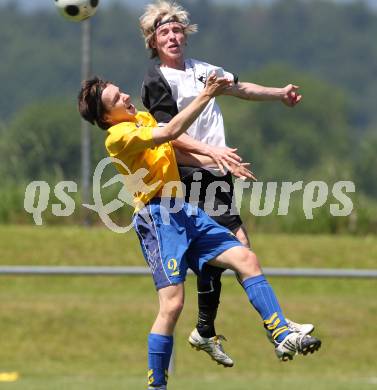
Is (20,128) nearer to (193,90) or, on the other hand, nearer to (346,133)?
(193,90)

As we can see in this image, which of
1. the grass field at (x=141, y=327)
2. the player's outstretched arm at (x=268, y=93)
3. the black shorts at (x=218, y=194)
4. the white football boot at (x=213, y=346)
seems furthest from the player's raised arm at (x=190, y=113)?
the grass field at (x=141, y=327)

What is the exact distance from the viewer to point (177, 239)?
8.24 meters

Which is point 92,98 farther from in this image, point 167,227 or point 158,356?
point 158,356

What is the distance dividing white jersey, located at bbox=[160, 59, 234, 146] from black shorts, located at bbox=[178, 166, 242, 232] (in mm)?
212

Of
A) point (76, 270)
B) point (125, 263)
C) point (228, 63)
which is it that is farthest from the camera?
point (228, 63)

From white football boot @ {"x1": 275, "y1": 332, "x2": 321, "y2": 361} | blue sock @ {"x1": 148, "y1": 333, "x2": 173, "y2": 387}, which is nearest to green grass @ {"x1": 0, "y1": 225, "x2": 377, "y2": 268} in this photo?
blue sock @ {"x1": 148, "y1": 333, "x2": 173, "y2": 387}

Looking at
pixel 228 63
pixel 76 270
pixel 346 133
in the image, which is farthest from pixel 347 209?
pixel 228 63

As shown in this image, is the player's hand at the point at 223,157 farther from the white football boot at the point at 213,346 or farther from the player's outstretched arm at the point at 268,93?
the white football boot at the point at 213,346

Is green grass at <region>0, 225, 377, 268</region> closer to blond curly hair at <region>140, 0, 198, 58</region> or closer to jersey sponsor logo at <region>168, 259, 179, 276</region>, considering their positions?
blond curly hair at <region>140, 0, 198, 58</region>

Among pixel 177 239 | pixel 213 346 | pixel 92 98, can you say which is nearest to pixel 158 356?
pixel 213 346

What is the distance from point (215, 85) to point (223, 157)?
54 centimetres

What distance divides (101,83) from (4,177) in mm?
14014

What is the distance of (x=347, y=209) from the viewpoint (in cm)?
1930

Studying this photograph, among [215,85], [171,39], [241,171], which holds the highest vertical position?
[171,39]
